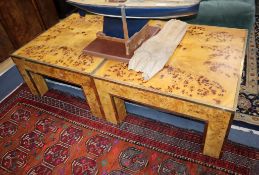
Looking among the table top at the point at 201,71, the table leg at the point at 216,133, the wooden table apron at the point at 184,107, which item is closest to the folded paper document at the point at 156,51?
the table top at the point at 201,71

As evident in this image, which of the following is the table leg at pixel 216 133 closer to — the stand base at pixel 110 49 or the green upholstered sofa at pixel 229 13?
the stand base at pixel 110 49

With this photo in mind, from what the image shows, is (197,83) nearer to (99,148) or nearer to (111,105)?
(111,105)

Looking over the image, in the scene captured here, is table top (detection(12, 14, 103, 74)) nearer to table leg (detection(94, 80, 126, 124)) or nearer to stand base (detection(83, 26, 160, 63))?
stand base (detection(83, 26, 160, 63))

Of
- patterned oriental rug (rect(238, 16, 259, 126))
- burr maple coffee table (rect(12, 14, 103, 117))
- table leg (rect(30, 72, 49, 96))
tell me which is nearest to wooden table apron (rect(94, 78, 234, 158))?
burr maple coffee table (rect(12, 14, 103, 117))

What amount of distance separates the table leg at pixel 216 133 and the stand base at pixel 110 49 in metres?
0.77

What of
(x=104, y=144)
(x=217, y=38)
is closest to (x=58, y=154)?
(x=104, y=144)

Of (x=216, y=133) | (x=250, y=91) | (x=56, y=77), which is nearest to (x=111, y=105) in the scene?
(x=56, y=77)

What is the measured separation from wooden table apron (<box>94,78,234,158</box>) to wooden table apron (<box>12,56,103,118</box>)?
100 millimetres

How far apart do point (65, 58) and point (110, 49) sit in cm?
40

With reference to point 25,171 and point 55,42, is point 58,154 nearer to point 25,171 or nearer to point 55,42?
point 25,171

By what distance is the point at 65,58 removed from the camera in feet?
6.44

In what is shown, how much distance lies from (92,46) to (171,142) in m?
1.04

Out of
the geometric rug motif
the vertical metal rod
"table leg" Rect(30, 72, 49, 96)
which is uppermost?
the vertical metal rod

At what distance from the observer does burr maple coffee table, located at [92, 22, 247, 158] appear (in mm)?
1425
